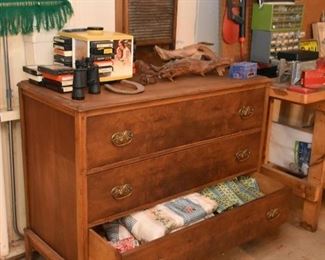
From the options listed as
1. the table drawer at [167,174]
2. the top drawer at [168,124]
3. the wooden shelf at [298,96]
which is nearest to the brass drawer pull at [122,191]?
the table drawer at [167,174]

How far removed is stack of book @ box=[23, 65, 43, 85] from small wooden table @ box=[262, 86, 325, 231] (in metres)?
1.08

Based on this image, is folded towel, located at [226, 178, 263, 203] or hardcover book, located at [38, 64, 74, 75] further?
folded towel, located at [226, 178, 263, 203]

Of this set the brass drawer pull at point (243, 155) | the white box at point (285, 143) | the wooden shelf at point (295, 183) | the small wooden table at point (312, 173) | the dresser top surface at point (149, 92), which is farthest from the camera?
the white box at point (285, 143)

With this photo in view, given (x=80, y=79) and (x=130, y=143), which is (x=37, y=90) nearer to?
(x=80, y=79)

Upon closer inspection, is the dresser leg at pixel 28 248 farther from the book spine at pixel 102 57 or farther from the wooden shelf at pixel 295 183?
the wooden shelf at pixel 295 183

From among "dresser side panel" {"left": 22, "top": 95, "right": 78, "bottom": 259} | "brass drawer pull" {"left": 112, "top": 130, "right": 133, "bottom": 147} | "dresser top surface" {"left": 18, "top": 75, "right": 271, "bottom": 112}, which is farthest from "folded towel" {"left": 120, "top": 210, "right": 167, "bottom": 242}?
"dresser top surface" {"left": 18, "top": 75, "right": 271, "bottom": 112}

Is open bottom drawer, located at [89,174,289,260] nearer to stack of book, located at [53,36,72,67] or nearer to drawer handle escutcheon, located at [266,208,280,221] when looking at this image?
drawer handle escutcheon, located at [266,208,280,221]

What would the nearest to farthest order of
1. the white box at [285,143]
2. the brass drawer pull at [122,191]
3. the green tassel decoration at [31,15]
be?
the brass drawer pull at [122,191] < the green tassel decoration at [31,15] < the white box at [285,143]

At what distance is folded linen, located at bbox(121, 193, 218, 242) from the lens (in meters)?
1.72

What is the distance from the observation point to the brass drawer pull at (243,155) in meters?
2.09

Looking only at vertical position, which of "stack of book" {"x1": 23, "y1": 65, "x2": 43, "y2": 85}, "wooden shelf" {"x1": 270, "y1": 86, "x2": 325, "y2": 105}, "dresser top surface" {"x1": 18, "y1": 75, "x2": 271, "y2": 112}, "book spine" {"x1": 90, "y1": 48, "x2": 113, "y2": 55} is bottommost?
"wooden shelf" {"x1": 270, "y1": 86, "x2": 325, "y2": 105}

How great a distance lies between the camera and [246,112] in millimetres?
2057

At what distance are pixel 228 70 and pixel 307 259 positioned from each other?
97cm

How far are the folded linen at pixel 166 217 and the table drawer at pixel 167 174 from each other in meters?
0.05
